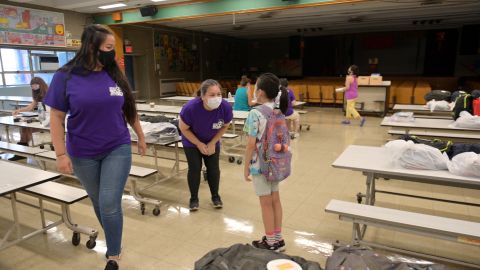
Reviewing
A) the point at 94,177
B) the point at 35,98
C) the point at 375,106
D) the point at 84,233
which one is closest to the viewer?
the point at 94,177

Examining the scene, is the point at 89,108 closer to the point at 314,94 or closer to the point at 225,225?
the point at 225,225

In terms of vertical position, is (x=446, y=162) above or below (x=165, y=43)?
below

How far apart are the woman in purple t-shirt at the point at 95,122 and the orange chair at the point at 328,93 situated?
940 cm

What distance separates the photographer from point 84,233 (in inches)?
103

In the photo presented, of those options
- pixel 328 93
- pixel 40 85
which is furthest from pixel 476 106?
pixel 328 93

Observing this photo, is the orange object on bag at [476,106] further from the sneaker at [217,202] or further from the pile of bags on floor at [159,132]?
the pile of bags on floor at [159,132]

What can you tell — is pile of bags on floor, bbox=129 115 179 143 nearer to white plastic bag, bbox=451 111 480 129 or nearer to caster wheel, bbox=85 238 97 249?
caster wheel, bbox=85 238 97 249

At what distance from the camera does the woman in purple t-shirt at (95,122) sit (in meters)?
1.84

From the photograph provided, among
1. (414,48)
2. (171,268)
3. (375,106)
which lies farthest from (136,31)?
(414,48)

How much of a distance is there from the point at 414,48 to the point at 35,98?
15483mm

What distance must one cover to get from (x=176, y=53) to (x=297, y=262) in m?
12.6

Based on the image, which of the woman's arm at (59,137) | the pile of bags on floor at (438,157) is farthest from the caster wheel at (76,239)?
the pile of bags on floor at (438,157)

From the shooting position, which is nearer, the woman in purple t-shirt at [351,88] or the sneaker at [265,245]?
the sneaker at [265,245]

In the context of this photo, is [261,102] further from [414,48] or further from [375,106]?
[414,48]
